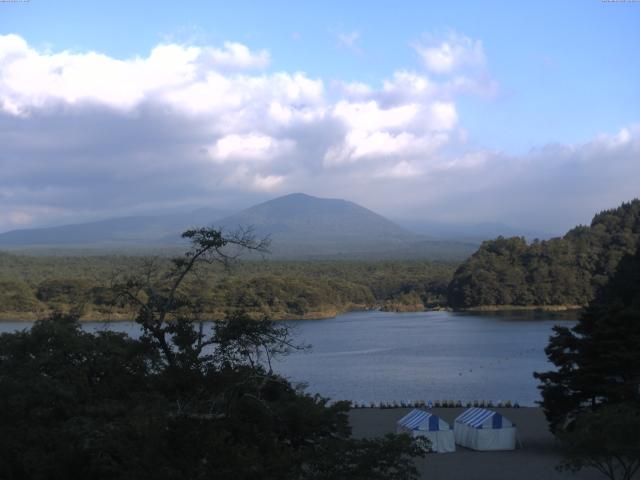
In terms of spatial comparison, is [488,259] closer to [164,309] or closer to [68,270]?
[68,270]

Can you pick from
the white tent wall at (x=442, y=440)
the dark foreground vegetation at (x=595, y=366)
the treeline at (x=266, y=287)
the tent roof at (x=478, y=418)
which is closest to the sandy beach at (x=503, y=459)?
the white tent wall at (x=442, y=440)

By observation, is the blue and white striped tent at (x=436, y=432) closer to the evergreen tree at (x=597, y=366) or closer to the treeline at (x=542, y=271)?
the evergreen tree at (x=597, y=366)

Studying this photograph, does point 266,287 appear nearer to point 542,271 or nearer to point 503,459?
point 542,271

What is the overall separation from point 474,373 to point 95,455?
73.5ft

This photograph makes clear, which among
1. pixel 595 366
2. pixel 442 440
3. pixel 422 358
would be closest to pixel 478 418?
pixel 442 440

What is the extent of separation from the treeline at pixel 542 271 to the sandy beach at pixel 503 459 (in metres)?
44.5

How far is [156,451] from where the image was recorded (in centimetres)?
570

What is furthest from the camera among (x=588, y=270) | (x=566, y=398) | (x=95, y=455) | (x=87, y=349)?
(x=588, y=270)

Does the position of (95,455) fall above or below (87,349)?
below

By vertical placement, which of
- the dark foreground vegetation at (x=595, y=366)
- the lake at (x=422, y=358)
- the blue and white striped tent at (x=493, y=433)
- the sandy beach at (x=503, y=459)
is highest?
the dark foreground vegetation at (x=595, y=366)

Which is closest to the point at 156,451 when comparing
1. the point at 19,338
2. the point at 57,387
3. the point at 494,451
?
the point at 57,387

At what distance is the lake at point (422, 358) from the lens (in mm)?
23812

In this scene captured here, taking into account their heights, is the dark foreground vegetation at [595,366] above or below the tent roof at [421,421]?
above

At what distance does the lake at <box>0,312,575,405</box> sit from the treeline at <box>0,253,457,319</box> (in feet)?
8.52
